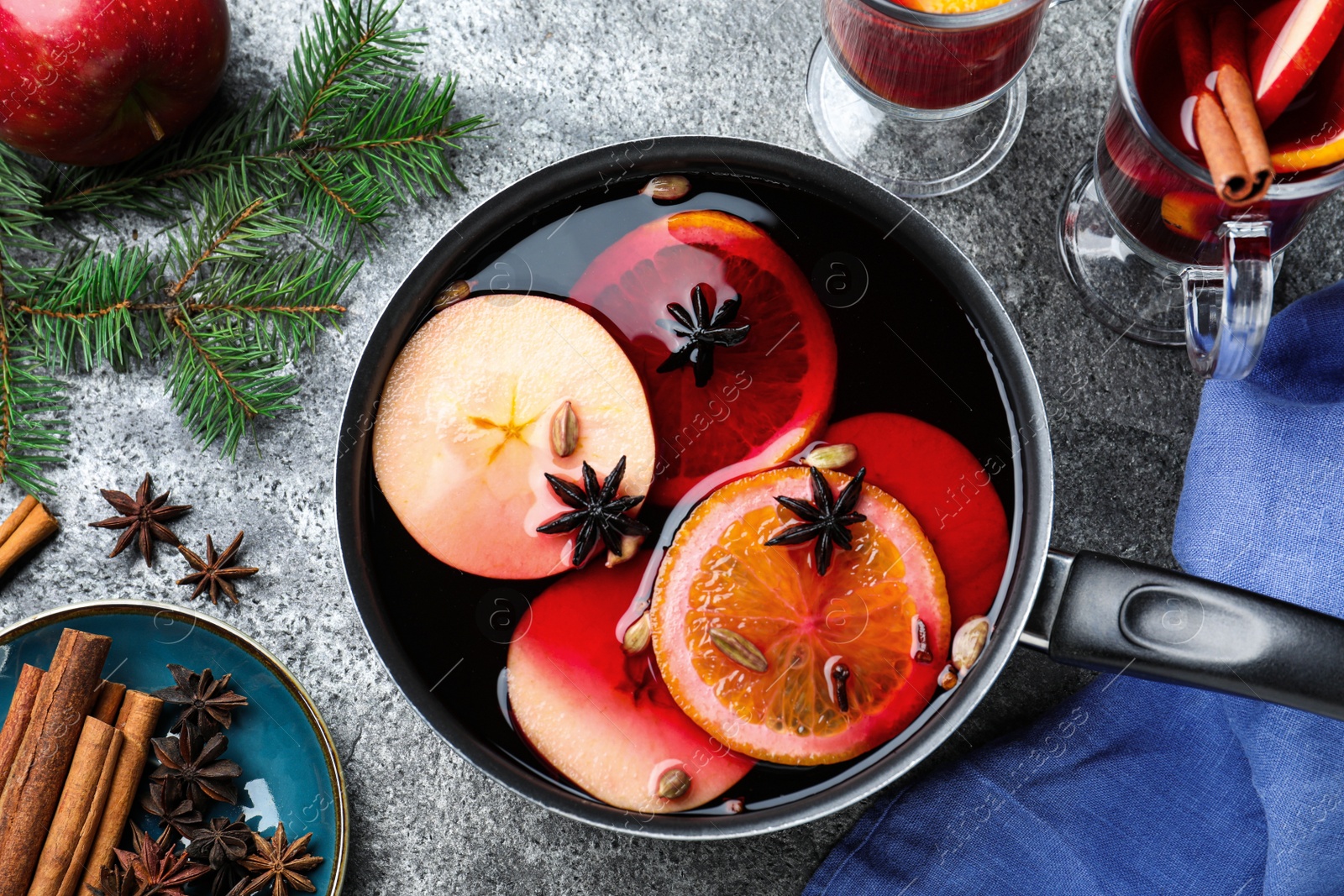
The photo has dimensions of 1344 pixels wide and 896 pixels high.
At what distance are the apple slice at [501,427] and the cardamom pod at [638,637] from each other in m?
0.08

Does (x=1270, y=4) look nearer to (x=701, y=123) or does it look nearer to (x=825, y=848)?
(x=701, y=123)

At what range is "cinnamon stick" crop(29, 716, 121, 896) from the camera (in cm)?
89

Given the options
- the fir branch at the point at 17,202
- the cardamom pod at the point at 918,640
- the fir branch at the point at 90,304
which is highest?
the fir branch at the point at 17,202

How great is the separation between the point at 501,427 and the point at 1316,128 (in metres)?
0.71

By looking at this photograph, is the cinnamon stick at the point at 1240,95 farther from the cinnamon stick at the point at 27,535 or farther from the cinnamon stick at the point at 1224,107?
the cinnamon stick at the point at 27,535

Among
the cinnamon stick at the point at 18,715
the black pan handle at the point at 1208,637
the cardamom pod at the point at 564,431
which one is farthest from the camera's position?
the cinnamon stick at the point at 18,715

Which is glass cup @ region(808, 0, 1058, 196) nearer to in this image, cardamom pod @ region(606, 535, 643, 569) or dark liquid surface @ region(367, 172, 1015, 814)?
dark liquid surface @ region(367, 172, 1015, 814)

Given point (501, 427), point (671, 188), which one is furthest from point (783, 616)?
point (671, 188)

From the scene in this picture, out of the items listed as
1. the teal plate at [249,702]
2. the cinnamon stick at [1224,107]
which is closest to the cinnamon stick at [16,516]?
the teal plate at [249,702]

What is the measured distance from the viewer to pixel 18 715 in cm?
89

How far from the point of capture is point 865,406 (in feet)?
2.70

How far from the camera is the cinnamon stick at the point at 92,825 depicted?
35.2 inches

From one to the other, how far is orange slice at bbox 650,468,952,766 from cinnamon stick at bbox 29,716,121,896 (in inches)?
22.6

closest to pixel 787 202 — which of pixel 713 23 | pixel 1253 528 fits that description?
pixel 713 23
